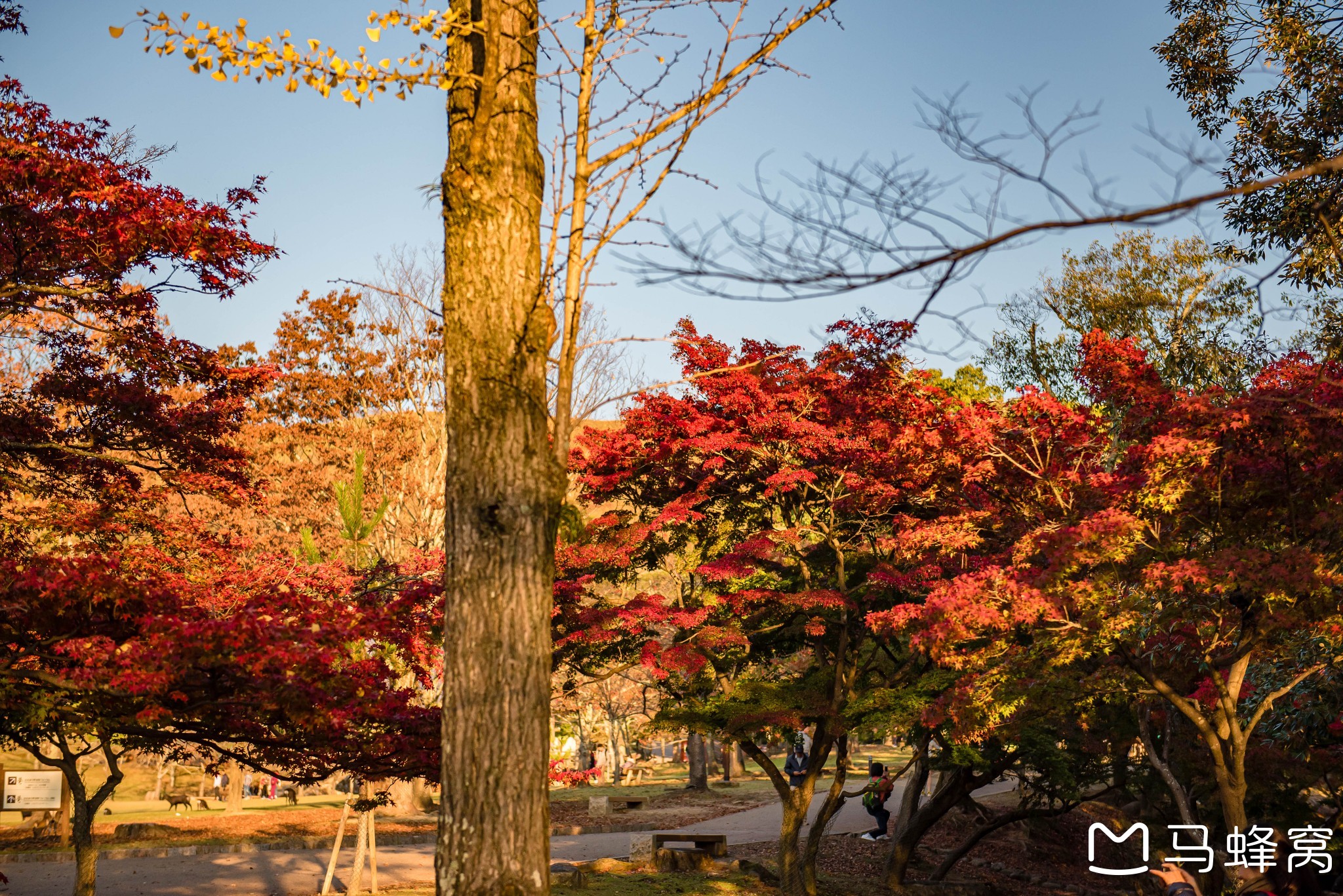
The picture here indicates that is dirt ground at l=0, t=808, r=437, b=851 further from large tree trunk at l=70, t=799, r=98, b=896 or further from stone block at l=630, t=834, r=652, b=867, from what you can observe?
large tree trunk at l=70, t=799, r=98, b=896

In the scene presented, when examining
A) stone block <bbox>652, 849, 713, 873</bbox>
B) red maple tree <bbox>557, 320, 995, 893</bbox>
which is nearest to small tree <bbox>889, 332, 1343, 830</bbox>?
red maple tree <bbox>557, 320, 995, 893</bbox>

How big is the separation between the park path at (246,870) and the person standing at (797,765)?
3366 mm

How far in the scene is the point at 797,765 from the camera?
14.8 m

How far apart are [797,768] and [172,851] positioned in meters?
10.5

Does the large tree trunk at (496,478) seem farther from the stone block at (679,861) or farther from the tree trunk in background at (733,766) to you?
the tree trunk in background at (733,766)

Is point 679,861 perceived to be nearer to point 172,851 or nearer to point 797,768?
point 797,768

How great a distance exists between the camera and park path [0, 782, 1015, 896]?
40.0ft

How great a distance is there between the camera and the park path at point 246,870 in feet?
40.0

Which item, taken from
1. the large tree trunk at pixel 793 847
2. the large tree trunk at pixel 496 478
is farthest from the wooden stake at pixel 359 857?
the large tree trunk at pixel 496 478

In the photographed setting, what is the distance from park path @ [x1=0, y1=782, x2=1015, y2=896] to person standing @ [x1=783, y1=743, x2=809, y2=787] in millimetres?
3366

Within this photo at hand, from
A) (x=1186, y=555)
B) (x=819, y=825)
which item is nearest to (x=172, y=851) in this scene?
(x=819, y=825)

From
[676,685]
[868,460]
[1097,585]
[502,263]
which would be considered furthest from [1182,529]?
[502,263]

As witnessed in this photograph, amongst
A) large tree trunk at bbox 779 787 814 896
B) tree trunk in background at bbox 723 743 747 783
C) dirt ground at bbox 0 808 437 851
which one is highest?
large tree trunk at bbox 779 787 814 896

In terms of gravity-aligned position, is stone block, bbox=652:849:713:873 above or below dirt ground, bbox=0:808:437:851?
above
